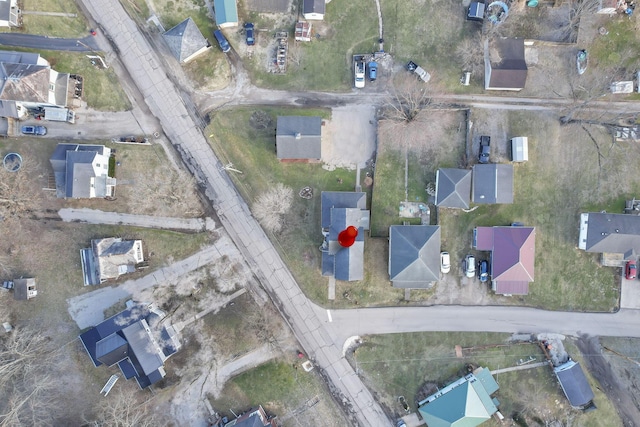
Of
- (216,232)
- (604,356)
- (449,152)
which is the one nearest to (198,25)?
(216,232)

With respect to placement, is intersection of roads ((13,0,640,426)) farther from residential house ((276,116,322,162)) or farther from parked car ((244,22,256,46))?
parked car ((244,22,256,46))

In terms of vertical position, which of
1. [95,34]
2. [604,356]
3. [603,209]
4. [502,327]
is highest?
[95,34]

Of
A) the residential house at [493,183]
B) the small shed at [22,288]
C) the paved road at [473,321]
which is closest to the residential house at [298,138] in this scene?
the paved road at [473,321]

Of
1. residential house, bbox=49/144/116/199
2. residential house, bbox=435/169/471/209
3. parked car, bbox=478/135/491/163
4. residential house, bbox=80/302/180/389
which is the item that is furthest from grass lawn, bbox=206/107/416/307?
residential house, bbox=80/302/180/389

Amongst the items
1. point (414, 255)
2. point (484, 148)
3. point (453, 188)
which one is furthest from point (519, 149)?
point (414, 255)

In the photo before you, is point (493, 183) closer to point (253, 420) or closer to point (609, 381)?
point (609, 381)

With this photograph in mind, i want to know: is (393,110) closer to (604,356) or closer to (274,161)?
(274,161)

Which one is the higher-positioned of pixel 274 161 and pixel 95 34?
pixel 95 34
